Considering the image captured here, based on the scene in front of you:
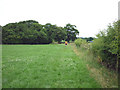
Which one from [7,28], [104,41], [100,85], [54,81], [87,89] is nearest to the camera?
[87,89]

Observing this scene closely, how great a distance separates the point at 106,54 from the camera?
6125mm

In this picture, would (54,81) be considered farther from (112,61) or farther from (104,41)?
(104,41)

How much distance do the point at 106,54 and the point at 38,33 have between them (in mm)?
41612

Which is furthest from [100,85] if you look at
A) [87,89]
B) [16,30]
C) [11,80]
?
[16,30]

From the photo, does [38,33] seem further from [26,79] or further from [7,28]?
[26,79]

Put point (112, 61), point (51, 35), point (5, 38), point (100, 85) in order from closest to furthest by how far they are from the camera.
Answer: point (100, 85)
point (112, 61)
point (5, 38)
point (51, 35)

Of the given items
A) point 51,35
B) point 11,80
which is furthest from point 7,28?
point 11,80

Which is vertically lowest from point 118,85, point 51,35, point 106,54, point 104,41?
point 118,85

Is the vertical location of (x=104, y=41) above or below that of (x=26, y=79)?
above

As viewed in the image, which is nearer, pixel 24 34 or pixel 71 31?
pixel 24 34

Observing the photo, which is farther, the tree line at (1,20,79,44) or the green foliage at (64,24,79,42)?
the green foliage at (64,24,79,42)

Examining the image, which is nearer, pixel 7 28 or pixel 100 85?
pixel 100 85

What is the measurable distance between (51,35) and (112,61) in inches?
1916

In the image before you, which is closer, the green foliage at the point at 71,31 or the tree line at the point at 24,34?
the tree line at the point at 24,34
